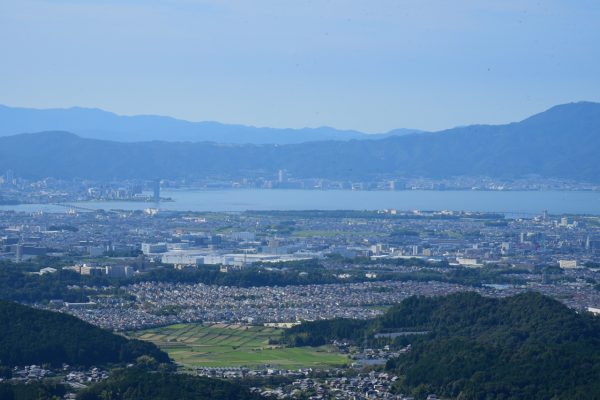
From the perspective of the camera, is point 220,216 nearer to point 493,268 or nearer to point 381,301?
point 493,268

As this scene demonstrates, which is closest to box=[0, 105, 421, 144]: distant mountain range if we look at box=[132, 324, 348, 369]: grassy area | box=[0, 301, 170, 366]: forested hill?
box=[132, 324, 348, 369]: grassy area

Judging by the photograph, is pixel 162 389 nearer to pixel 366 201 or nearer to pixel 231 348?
pixel 231 348

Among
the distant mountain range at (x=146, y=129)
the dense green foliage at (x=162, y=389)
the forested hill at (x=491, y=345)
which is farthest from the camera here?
the distant mountain range at (x=146, y=129)

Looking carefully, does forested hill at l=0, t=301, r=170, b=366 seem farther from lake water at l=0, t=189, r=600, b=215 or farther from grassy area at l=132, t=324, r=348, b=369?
lake water at l=0, t=189, r=600, b=215

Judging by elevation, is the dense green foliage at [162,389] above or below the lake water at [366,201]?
below

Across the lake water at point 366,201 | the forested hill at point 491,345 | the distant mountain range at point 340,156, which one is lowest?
the forested hill at point 491,345

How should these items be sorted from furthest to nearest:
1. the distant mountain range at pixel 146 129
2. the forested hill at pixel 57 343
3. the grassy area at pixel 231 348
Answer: the distant mountain range at pixel 146 129
the grassy area at pixel 231 348
the forested hill at pixel 57 343

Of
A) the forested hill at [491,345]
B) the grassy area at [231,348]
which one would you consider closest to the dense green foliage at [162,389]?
the forested hill at [491,345]

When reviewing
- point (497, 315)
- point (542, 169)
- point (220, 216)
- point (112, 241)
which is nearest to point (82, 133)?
point (542, 169)

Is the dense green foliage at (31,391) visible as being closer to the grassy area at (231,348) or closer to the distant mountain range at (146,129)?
the grassy area at (231,348)
